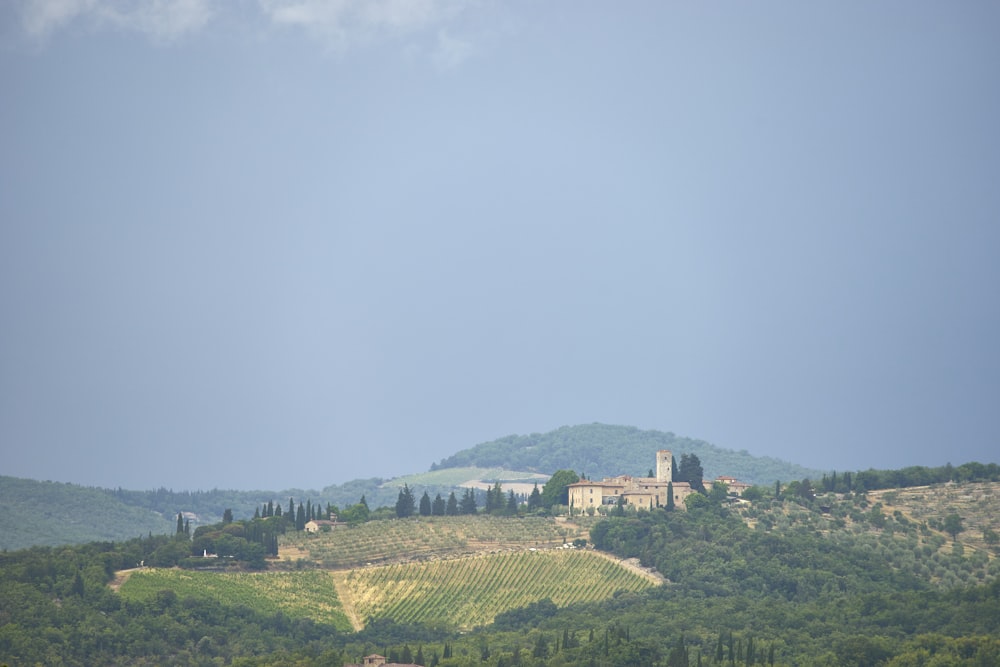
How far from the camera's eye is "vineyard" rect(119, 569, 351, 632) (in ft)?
369

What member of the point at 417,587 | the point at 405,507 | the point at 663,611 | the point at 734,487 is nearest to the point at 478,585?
the point at 417,587

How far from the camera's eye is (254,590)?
4592 inches

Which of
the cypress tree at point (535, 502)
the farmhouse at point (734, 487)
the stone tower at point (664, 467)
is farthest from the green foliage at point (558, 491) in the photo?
the farmhouse at point (734, 487)

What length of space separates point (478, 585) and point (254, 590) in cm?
1821

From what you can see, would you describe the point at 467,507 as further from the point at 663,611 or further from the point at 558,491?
the point at 663,611

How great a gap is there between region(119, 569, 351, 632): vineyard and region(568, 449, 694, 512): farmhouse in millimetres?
36120

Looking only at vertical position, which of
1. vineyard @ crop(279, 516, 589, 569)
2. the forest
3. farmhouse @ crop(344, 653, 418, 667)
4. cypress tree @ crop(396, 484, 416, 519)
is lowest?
farmhouse @ crop(344, 653, 418, 667)

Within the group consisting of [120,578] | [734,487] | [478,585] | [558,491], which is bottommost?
[478,585]

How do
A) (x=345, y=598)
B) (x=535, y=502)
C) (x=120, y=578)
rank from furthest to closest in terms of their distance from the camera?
(x=535, y=502), (x=345, y=598), (x=120, y=578)

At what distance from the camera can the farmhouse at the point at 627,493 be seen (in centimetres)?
14850

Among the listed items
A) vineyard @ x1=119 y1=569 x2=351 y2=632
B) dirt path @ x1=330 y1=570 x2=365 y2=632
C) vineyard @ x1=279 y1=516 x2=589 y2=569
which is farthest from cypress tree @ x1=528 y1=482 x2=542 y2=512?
vineyard @ x1=119 y1=569 x2=351 y2=632

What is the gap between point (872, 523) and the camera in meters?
140

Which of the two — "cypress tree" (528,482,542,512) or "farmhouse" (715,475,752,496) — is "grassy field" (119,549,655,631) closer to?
"cypress tree" (528,482,542,512)

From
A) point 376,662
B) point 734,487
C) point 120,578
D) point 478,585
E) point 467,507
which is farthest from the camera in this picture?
point 734,487
